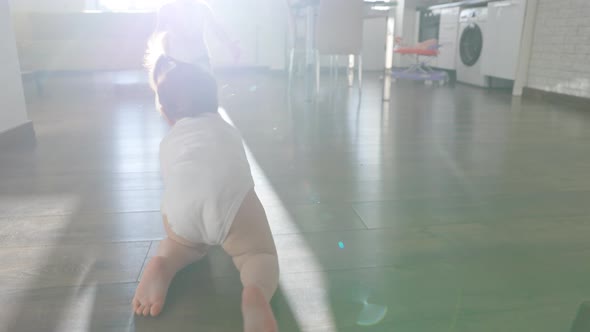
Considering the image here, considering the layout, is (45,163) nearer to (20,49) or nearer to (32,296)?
(32,296)

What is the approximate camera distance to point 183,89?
0.90 m

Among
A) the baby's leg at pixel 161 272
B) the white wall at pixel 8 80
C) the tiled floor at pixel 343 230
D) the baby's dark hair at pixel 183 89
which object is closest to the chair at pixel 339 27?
the tiled floor at pixel 343 230

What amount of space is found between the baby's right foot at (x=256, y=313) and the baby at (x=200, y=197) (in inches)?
0.6

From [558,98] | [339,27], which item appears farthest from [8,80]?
[558,98]

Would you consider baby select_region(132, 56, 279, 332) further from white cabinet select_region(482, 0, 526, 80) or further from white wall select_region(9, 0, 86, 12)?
white wall select_region(9, 0, 86, 12)

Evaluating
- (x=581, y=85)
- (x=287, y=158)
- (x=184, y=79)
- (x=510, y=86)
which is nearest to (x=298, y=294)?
(x=184, y=79)

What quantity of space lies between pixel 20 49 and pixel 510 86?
507cm

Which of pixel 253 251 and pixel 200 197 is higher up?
pixel 200 197

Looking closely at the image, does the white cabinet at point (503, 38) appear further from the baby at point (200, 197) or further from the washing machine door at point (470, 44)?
the baby at point (200, 197)

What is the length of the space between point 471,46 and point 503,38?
0.69 m

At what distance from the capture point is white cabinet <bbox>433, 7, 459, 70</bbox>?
4.91 m

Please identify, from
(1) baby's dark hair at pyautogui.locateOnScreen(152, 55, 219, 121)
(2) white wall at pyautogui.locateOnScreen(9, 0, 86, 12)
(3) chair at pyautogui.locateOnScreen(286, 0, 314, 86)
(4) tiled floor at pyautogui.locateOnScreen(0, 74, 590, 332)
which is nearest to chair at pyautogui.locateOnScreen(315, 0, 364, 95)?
(3) chair at pyautogui.locateOnScreen(286, 0, 314, 86)

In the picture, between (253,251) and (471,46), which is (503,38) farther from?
(253,251)

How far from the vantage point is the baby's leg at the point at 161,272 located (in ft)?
2.57
